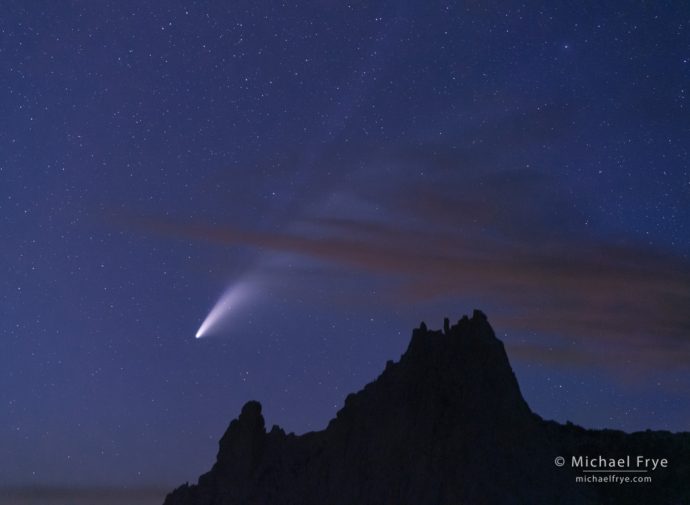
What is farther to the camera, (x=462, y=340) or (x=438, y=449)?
(x=462, y=340)

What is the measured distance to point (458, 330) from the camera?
72875 mm

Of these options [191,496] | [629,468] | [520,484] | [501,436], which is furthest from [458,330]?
[191,496]

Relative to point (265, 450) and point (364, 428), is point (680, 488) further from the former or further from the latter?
point (265, 450)

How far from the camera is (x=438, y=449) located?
67.3 meters

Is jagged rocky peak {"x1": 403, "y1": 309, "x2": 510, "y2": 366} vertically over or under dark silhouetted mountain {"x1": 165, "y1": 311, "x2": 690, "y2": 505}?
over

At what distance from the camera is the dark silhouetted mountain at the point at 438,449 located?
63.5 meters

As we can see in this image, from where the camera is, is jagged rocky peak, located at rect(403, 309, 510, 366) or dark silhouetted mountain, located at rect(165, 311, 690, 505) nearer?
dark silhouetted mountain, located at rect(165, 311, 690, 505)

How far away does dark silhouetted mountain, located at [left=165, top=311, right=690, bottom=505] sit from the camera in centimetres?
6347

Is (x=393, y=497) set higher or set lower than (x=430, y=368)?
lower

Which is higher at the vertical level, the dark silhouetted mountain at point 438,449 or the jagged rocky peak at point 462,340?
the jagged rocky peak at point 462,340

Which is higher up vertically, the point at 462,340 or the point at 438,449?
the point at 462,340

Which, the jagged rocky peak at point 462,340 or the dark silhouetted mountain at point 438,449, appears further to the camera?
the jagged rocky peak at point 462,340

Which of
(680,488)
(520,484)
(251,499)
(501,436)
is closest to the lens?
(520,484)

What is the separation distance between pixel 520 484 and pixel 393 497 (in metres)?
11.2
